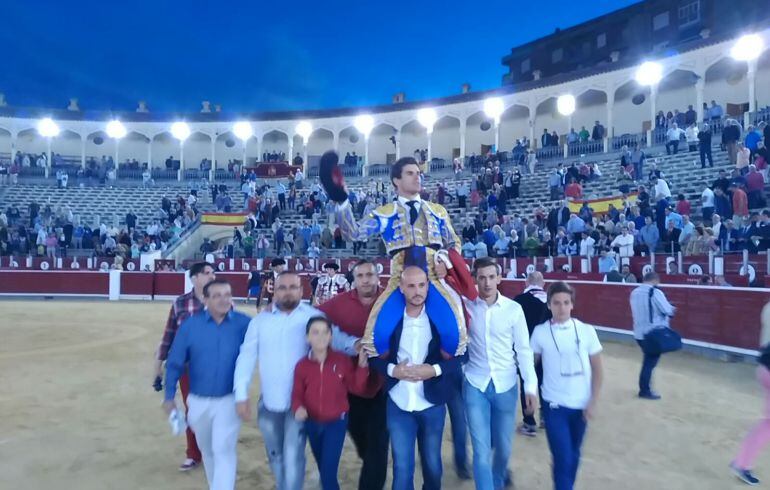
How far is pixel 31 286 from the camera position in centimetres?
2158

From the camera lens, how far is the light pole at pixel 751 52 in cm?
2111

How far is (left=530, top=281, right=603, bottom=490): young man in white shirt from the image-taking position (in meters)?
3.40

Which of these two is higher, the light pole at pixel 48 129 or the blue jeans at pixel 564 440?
the light pole at pixel 48 129

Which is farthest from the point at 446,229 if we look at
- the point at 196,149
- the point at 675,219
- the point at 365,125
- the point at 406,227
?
the point at 196,149

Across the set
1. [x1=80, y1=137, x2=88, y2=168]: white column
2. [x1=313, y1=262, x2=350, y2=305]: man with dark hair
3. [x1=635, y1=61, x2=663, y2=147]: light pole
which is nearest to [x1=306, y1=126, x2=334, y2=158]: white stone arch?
[x1=80, y1=137, x2=88, y2=168]: white column

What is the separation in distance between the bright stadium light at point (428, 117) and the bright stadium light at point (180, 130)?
14374 mm

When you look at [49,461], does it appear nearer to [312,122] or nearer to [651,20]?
[312,122]

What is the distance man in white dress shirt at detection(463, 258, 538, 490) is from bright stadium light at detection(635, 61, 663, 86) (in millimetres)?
24105

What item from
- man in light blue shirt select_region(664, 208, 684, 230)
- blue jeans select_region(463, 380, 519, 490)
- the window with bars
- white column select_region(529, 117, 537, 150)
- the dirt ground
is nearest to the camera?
blue jeans select_region(463, 380, 519, 490)

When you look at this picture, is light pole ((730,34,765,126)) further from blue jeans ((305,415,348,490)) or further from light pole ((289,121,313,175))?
blue jeans ((305,415,348,490))

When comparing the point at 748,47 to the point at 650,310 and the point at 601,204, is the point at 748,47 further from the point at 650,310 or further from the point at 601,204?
the point at 650,310

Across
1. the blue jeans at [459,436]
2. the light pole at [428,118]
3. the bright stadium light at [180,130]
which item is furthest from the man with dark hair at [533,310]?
the bright stadium light at [180,130]

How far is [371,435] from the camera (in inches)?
142

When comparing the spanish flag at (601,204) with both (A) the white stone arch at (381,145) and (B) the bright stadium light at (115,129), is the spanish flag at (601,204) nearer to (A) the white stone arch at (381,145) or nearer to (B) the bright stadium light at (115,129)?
(A) the white stone arch at (381,145)
